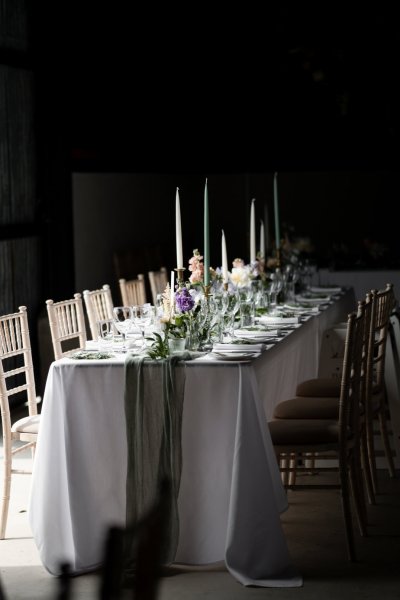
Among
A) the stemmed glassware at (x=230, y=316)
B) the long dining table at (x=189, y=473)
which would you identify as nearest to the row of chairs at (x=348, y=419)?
the long dining table at (x=189, y=473)

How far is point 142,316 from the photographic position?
5074 millimetres

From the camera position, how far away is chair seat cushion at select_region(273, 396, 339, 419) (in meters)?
4.90

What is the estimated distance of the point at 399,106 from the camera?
38.1ft

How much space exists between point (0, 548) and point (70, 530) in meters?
0.51

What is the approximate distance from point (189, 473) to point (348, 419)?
74 cm

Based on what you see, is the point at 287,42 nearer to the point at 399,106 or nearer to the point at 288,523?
the point at 399,106

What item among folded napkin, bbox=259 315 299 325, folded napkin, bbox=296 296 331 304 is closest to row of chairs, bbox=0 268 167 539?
folded napkin, bbox=259 315 299 325

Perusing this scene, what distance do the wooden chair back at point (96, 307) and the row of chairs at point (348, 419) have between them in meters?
1.18

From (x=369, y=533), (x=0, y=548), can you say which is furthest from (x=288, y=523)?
(x=0, y=548)

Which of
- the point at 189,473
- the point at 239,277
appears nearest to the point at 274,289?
the point at 239,277

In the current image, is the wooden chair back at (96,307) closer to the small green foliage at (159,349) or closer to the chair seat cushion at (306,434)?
the small green foliage at (159,349)

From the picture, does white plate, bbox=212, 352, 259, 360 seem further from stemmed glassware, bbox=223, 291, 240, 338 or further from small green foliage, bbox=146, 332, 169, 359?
stemmed glassware, bbox=223, 291, 240, 338

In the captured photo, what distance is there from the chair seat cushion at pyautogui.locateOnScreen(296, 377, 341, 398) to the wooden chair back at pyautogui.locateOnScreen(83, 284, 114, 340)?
113 centimetres

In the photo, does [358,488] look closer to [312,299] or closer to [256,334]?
[256,334]
